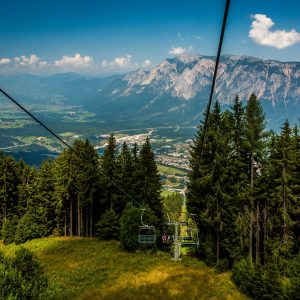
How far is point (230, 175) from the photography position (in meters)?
38.0

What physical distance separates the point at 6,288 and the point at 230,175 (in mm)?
25380

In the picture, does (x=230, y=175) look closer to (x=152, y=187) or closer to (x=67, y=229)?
(x=152, y=187)

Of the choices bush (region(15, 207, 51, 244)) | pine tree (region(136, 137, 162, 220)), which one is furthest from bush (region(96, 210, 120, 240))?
bush (region(15, 207, 51, 244))

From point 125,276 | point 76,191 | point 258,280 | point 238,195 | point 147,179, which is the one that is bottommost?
point 125,276

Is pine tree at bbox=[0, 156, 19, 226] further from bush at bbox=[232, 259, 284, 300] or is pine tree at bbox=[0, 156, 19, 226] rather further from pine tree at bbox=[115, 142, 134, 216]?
bush at bbox=[232, 259, 284, 300]

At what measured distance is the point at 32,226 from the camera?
5672 cm

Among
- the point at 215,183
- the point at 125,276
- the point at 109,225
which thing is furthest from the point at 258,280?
the point at 109,225

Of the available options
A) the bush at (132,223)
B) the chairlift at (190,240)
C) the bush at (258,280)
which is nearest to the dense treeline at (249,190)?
the bush at (258,280)

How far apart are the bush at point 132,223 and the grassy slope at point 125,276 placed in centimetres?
141

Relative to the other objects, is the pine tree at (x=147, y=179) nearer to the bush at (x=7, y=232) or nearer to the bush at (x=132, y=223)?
the bush at (x=132, y=223)

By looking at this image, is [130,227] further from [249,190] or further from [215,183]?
[249,190]

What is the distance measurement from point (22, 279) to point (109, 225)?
104 feet

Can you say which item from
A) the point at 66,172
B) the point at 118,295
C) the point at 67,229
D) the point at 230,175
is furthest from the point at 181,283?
the point at 67,229

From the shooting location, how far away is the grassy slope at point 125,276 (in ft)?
104
